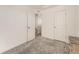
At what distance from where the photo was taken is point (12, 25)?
1.37 m

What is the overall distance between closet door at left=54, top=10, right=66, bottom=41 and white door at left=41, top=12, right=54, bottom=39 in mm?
53

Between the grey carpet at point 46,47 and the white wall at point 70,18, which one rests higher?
the white wall at point 70,18

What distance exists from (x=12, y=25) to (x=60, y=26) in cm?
61

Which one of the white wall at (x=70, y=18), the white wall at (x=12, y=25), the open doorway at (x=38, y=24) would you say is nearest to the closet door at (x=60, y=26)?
the white wall at (x=70, y=18)

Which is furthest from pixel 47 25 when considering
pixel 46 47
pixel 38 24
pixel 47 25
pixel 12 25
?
pixel 12 25

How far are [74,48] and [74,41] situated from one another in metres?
0.09

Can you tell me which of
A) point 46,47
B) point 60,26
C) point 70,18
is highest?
point 70,18

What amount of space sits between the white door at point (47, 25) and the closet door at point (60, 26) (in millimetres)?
53

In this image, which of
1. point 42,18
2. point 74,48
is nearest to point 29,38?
point 42,18

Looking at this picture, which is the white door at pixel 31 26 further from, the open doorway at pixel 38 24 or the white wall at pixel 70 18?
the white wall at pixel 70 18

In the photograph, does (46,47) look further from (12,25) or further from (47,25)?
(12,25)

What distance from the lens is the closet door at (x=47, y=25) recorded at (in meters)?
1.38

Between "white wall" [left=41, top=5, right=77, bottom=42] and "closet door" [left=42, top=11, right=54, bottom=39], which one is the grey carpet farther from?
"white wall" [left=41, top=5, right=77, bottom=42]

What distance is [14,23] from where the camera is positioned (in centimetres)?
137
